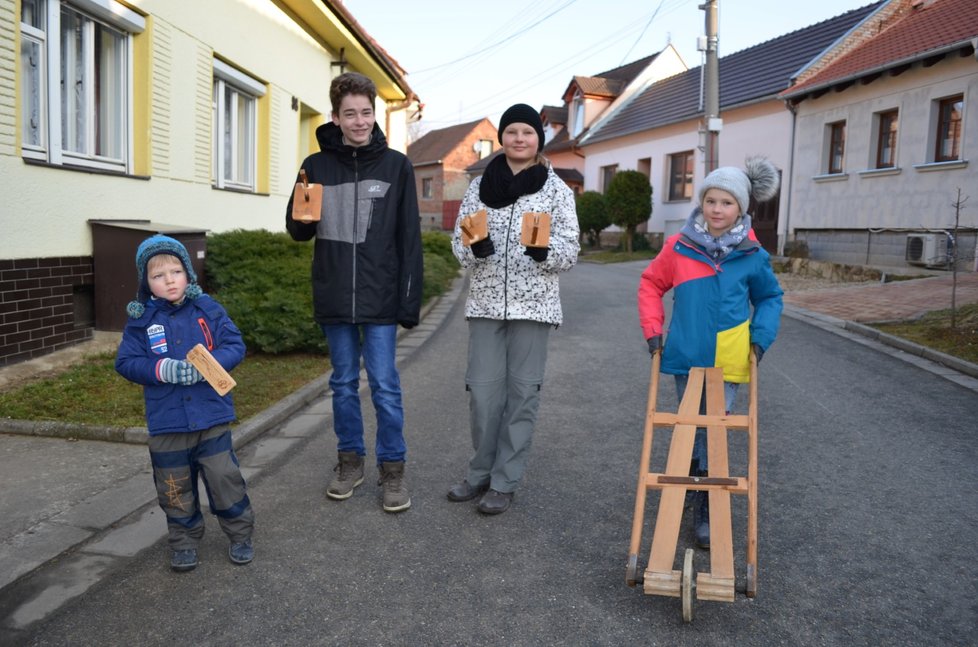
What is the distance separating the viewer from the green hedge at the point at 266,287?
7.44 metres

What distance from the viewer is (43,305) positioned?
650cm

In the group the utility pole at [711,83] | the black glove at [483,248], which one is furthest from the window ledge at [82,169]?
the utility pole at [711,83]

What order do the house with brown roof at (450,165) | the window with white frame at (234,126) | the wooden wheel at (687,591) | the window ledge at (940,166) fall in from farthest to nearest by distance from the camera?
the house with brown roof at (450,165)
the window ledge at (940,166)
the window with white frame at (234,126)
the wooden wheel at (687,591)

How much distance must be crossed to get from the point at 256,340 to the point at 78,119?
103 inches

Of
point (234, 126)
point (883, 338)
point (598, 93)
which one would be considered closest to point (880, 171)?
Result: point (883, 338)

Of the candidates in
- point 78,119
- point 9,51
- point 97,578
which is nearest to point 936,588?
point 97,578

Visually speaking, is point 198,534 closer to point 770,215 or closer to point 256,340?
point 256,340

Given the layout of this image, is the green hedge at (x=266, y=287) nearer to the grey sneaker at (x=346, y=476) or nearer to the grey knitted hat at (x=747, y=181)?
the grey sneaker at (x=346, y=476)

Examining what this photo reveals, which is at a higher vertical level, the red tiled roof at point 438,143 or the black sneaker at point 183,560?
the red tiled roof at point 438,143

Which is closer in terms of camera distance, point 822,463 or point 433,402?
point 822,463

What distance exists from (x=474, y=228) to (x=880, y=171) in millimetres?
17098

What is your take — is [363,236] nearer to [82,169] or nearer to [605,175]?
[82,169]

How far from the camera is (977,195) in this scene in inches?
613

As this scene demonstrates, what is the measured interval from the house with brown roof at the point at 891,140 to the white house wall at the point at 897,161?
2 centimetres
